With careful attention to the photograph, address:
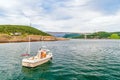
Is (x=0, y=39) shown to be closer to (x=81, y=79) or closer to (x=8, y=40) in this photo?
(x=8, y=40)

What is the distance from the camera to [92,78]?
26203mm

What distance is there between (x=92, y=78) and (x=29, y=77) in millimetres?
12054

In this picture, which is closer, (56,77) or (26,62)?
(56,77)

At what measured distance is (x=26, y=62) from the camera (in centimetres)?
3397

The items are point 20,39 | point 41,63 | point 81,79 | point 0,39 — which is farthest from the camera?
point 20,39

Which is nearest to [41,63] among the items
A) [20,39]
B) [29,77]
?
[29,77]

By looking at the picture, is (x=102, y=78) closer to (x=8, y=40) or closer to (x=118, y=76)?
(x=118, y=76)

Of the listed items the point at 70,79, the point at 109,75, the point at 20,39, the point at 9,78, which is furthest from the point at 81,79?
the point at 20,39

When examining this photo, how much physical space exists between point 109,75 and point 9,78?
19437 millimetres

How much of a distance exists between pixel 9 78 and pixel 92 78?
1547 cm

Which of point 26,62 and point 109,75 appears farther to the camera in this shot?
point 26,62

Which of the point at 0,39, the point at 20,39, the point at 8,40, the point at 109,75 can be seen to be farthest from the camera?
the point at 20,39

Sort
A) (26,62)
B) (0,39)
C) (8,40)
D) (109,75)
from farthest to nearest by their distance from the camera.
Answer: (8,40) < (0,39) < (26,62) < (109,75)

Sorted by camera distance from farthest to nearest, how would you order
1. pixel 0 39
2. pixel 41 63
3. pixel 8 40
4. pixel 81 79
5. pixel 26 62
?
pixel 8 40
pixel 0 39
pixel 41 63
pixel 26 62
pixel 81 79
